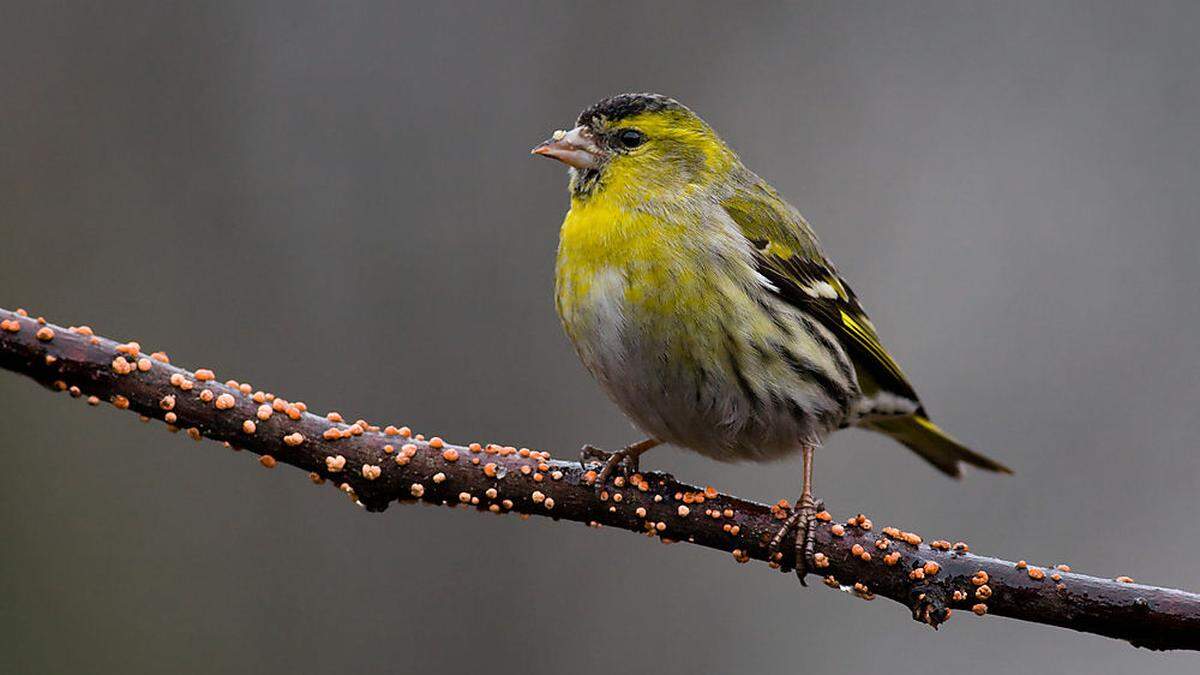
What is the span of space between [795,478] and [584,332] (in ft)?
8.77

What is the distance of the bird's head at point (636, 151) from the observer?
11.7ft

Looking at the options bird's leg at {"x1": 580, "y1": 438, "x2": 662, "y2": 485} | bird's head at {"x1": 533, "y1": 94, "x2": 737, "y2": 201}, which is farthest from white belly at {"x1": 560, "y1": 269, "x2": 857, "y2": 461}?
bird's head at {"x1": 533, "y1": 94, "x2": 737, "y2": 201}

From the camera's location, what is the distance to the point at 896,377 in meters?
3.97

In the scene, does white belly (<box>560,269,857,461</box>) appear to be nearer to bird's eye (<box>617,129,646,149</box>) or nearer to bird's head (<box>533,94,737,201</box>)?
bird's head (<box>533,94,737,201</box>)

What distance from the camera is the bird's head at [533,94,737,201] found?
3.56 m

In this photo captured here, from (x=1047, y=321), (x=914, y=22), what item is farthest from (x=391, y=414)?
(x=914, y=22)

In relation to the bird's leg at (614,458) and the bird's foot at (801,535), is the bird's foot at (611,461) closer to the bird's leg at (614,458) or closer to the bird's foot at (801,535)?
the bird's leg at (614,458)

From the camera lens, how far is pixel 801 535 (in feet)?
8.68

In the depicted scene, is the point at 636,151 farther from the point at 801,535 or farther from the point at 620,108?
the point at 801,535

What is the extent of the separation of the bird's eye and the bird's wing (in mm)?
312

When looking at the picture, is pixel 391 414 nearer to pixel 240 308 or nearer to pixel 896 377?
Answer: pixel 240 308

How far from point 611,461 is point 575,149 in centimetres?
126

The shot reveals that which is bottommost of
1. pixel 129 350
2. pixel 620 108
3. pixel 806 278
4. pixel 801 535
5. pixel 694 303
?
pixel 801 535

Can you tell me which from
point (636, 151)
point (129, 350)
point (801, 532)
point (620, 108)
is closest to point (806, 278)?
point (636, 151)
